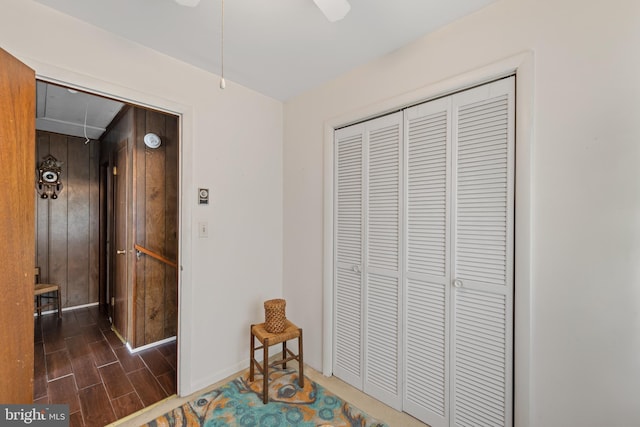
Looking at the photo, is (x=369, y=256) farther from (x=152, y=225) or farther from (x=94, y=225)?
(x=94, y=225)

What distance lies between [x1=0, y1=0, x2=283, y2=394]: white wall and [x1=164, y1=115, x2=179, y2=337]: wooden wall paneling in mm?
919

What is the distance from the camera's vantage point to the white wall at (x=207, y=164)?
148 cm

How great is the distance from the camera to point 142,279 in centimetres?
264

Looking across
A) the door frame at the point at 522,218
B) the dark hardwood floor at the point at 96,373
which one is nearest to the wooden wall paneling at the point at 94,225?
the dark hardwood floor at the point at 96,373

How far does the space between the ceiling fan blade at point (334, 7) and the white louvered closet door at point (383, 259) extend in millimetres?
759

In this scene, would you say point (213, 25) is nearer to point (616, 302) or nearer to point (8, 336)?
point (8, 336)

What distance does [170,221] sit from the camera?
2.85m

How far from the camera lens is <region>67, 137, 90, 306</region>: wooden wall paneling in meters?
3.74

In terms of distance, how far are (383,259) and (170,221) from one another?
224cm

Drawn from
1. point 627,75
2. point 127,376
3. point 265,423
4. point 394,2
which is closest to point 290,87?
point 394,2

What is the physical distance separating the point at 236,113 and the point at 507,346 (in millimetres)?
2397

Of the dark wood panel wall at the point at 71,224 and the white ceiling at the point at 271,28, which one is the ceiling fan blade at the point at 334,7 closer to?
the white ceiling at the point at 271,28

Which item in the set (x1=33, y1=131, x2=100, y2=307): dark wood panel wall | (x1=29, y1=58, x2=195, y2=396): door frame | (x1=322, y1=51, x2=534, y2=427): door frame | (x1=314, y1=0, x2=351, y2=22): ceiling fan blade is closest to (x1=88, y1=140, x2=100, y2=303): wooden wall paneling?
(x1=33, y1=131, x2=100, y2=307): dark wood panel wall

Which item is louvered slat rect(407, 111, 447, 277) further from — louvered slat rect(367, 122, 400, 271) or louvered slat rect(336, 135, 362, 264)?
louvered slat rect(336, 135, 362, 264)
